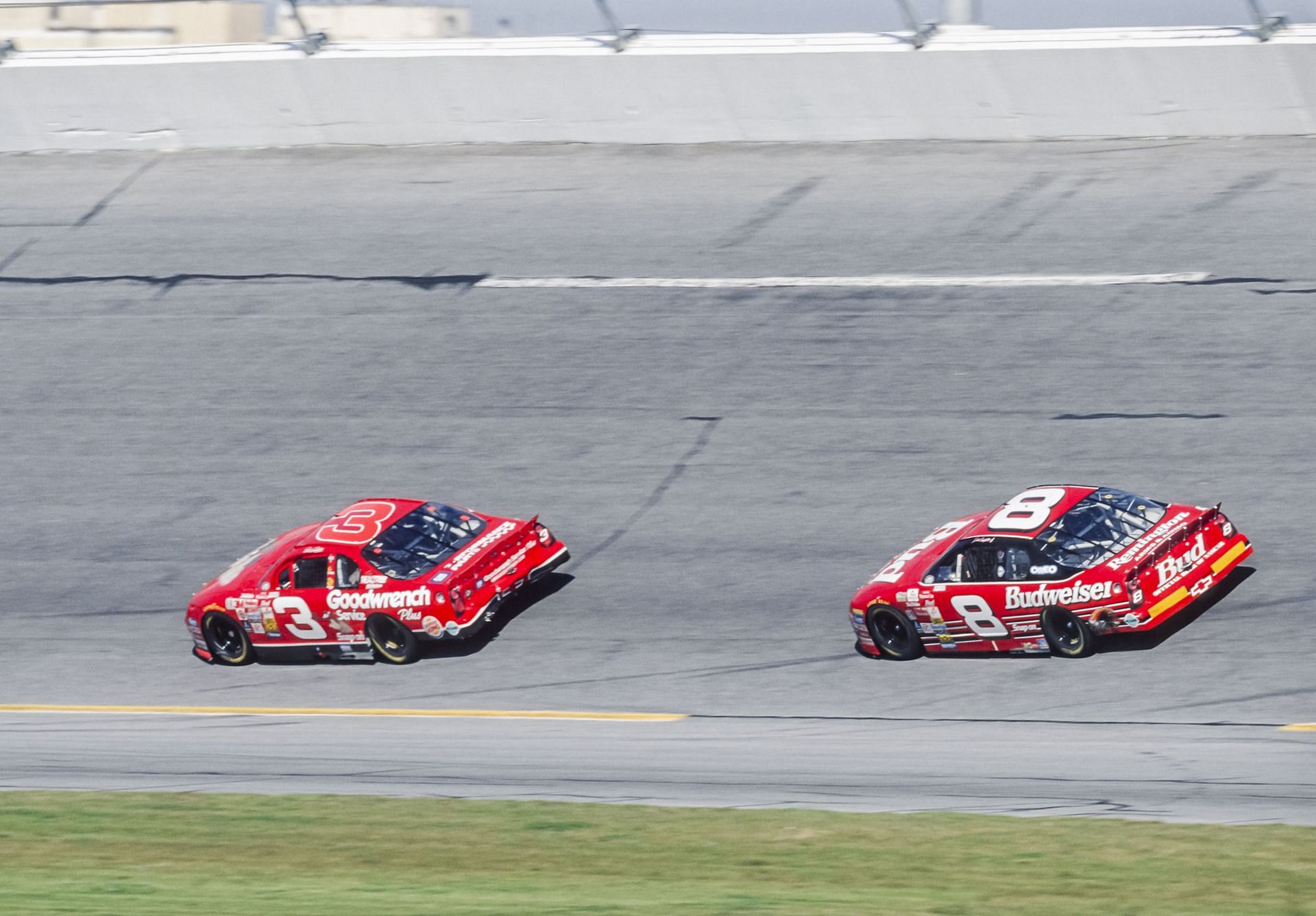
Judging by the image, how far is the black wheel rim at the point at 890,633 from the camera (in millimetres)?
14961

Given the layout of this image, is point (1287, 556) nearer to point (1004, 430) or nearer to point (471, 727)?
point (1004, 430)

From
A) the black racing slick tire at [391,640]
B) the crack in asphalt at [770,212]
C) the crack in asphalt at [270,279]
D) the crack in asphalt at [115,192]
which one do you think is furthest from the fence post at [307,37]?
the black racing slick tire at [391,640]

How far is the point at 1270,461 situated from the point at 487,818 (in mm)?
9206

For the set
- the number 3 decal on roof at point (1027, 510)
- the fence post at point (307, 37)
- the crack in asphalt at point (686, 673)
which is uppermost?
the fence post at point (307, 37)

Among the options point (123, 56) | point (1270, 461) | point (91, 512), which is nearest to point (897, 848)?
point (1270, 461)

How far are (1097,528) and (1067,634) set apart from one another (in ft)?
2.92

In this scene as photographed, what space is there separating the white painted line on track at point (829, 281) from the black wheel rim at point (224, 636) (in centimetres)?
796

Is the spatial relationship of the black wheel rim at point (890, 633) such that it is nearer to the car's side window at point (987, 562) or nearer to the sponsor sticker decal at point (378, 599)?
the car's side window at point (987, 562)

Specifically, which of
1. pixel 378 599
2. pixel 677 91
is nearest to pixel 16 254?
pixel 677 91

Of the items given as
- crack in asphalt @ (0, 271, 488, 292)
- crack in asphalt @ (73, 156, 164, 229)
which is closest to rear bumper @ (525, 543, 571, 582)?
crack in asphalt @ (0, 271, 488, 292)

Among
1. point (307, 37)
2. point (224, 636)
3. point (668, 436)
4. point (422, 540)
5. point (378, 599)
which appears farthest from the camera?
point (307, 37)

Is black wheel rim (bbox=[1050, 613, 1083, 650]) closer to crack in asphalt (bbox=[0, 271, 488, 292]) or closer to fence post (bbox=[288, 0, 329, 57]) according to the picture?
crack in asphalt (bbox=[0, 271, 488, 292])

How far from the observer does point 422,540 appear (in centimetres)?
1642

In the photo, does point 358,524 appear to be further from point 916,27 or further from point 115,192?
point 115,192
